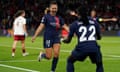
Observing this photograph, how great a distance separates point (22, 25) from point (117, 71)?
7.68 meters

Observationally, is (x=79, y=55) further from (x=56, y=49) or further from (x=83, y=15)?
(x=56, y=49)

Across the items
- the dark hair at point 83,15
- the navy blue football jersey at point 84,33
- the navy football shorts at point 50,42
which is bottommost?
the navy football shorts at point 50,42

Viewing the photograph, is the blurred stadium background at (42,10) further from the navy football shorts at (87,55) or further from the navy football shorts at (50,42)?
the navy football shorts at (87,55)

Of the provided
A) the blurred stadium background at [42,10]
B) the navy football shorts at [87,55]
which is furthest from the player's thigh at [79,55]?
the blurred stadium background at [42,10]

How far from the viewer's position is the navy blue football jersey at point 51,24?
45.7ft

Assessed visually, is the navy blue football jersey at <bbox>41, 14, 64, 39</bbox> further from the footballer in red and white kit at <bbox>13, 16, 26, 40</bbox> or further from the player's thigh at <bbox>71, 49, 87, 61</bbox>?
the footballer in red and white kit at <bbox>13, 16, 26, 40</bbox>

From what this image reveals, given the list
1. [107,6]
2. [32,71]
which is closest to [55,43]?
[32,71]

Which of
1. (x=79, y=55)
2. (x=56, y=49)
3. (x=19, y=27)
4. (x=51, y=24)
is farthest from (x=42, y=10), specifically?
(x=79, y=55)

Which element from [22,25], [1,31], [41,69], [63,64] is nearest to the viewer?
[41,69]

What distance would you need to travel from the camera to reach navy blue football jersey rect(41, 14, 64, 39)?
1392cm

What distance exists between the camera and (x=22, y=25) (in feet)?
69.1

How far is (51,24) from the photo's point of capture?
45.7 ft

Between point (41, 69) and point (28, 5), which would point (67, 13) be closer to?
point (28, 5)

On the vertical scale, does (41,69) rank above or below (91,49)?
below
